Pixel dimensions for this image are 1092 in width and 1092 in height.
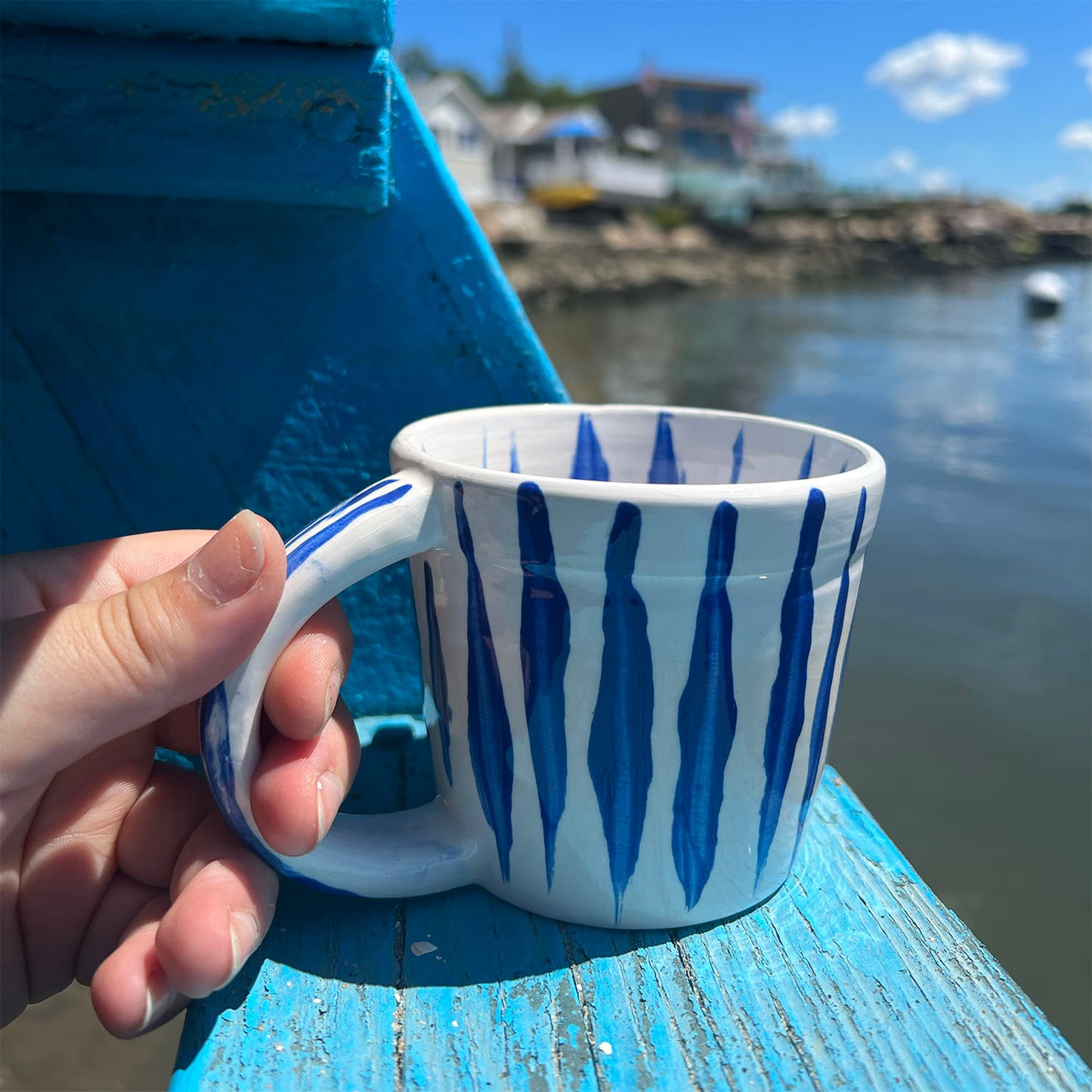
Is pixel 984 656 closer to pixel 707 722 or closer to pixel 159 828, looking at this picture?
pixel 707 722

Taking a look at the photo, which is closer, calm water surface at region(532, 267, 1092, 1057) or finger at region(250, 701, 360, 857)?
finger at region(250, 701, 360, 857)

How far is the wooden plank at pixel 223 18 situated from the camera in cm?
44

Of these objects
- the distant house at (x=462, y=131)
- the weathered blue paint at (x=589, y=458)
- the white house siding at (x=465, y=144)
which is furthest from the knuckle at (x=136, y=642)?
the white house siding at (x=465, y=144)

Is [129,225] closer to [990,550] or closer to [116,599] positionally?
[116,599]

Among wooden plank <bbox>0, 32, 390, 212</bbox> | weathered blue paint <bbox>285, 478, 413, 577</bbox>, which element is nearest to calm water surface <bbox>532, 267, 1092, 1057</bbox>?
weathered blue paint <bbox>285, 478, 413, 577</bbox>

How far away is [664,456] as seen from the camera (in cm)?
66

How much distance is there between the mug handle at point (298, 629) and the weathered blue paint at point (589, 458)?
0.20m

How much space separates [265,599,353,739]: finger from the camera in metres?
0.46

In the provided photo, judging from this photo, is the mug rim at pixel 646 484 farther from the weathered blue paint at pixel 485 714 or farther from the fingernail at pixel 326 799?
the fingernail at pixel 326 799

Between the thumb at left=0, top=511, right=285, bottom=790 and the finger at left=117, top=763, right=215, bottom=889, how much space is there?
12cm

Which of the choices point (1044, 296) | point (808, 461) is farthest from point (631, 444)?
point (1044, 296)

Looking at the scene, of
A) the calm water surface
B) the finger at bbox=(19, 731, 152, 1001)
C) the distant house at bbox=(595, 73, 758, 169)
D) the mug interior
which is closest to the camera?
the finger at bbox=(19, 731, 152, 1001)

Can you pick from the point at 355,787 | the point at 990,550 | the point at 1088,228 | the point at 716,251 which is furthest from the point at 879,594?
the point at 1088,228

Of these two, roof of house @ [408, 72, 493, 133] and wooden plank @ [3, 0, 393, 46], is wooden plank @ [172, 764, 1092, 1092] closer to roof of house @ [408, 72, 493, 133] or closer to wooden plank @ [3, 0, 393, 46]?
wooden plank @ [3, 0, 393, 46]
